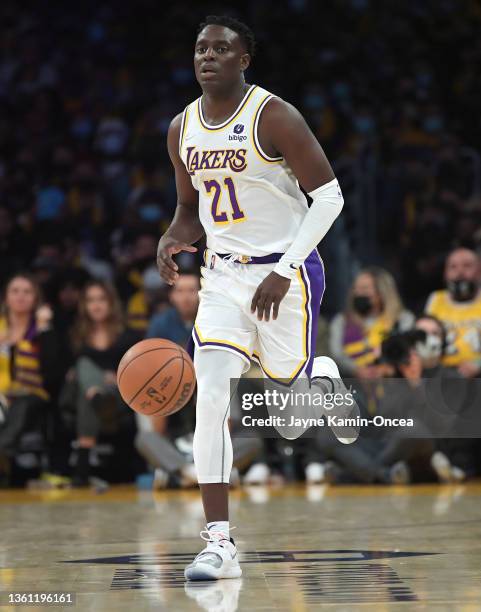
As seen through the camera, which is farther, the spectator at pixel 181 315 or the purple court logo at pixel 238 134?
the spectator at pixel 181 315

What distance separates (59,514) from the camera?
263 inches

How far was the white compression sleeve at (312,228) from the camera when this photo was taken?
4391 millimetres

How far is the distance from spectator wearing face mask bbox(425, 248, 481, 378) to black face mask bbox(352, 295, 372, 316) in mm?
433

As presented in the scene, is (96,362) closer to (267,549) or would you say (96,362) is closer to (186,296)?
(186,296)

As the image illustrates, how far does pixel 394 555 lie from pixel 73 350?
14.6ft

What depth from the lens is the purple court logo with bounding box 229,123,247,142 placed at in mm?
4453

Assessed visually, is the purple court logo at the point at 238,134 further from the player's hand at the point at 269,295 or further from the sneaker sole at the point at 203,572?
the sneaker sole at the point at 203,572

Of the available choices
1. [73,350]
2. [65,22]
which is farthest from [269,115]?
[65,22]

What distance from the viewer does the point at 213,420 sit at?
14.4 feet

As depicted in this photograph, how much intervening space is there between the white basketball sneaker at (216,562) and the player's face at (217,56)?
65.8 inches

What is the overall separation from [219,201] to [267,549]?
1548 mm

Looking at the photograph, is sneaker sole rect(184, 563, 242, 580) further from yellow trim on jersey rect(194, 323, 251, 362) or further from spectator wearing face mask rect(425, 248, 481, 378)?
spectator wearing face mask rect(425, 248, 481, 378)
